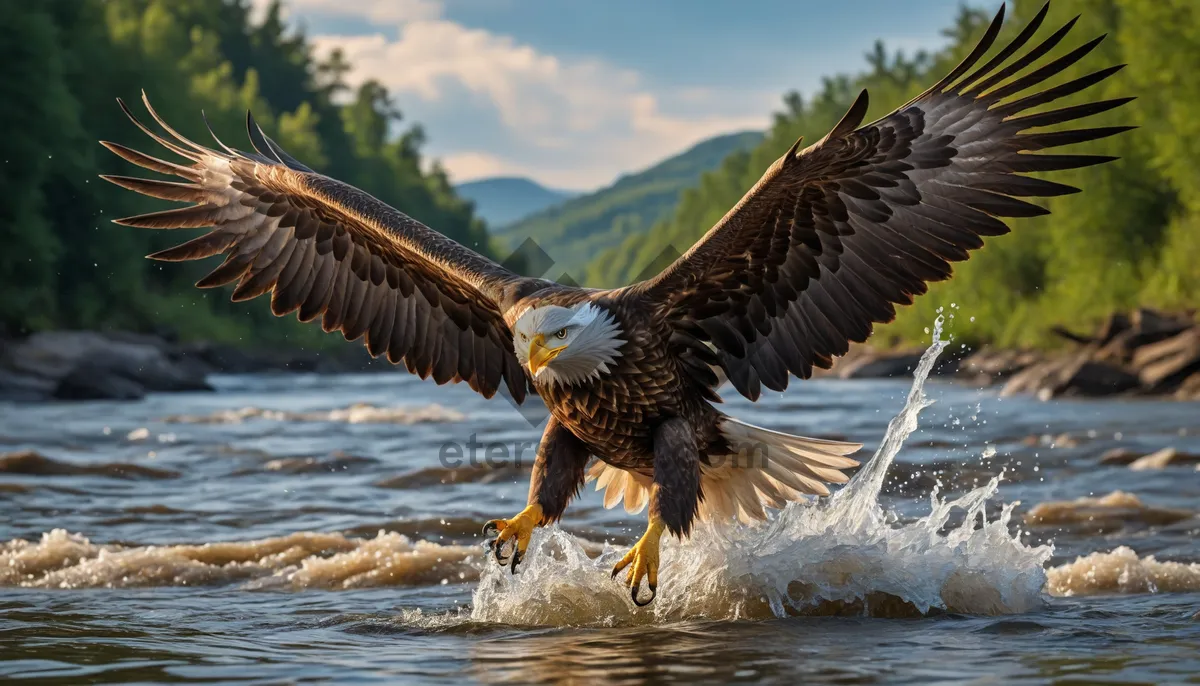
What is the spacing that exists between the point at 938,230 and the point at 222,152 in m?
4.06

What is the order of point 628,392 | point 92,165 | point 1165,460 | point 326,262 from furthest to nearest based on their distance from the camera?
point 92,165, point 1165,460, point 326,262, point 628,392

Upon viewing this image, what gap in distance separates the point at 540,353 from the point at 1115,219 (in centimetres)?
3094

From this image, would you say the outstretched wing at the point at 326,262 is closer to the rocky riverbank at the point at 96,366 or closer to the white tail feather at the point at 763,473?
the white tail feather at the point at 763,473

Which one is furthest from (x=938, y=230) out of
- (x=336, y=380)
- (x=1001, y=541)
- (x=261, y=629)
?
(x=336, y=380)

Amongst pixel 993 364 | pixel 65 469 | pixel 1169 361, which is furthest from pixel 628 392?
pixel 993 364

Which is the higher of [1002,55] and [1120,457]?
[1002,55]

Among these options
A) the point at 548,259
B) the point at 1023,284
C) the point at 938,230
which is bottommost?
the point at 938,230

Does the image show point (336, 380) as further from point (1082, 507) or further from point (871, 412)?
point (1082, 507)

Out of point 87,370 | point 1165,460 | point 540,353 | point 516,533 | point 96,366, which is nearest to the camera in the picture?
point 540,353

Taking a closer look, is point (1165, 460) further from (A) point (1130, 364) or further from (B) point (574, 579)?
(A) point (1130, 364)

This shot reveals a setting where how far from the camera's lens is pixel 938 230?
5.70m

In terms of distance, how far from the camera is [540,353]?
17.7 feet

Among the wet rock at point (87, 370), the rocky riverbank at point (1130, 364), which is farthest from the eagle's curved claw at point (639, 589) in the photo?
the wet rock at point (87, 370)

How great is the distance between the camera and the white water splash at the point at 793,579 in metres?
5.77
